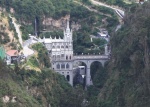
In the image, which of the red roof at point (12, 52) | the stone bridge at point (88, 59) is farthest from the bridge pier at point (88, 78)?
the red roof at point (12, 52)

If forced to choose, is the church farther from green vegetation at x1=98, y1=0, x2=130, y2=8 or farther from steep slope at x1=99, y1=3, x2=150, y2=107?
green vegetation at x1=98, y1=0, x2=130, y2=8

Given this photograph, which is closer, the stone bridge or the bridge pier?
the stone bridge

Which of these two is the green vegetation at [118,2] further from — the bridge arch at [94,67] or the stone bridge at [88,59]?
the stone bridge at [88,59]

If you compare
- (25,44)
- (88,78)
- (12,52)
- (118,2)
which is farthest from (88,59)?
(118,2)

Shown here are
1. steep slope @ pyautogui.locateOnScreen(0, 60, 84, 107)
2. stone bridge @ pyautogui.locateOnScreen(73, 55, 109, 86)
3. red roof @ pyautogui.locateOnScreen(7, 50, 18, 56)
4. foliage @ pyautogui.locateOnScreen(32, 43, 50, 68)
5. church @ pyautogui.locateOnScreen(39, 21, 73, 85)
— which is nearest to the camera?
steep slope @ pyautogui.locateOnScreen(0, 60, 84, 107)

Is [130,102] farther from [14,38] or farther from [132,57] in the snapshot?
[14,38]

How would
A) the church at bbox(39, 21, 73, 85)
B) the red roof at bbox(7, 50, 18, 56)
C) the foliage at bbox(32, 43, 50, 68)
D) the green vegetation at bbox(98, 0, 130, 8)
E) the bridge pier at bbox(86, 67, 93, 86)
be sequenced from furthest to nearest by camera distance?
the green vegetation at bbox(98, 0, 130, 8)
the bridge pier at bbox(86, 67, 93, 86)
the church at bbox(39, 21, 73, 85)
the foliage at bbox(32, 43, 50, 68)
the red roof at bbox(7, 50, 18, 56)

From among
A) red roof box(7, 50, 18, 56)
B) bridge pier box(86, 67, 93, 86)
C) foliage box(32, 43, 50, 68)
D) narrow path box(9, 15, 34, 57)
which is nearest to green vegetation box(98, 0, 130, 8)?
narrow path box(9, 15, 34, 57)

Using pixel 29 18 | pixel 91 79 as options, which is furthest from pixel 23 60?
pixel 29 18

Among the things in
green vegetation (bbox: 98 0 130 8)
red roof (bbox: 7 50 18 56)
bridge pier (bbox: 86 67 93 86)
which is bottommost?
bridge pier (bbox: 86 67 93 86)
